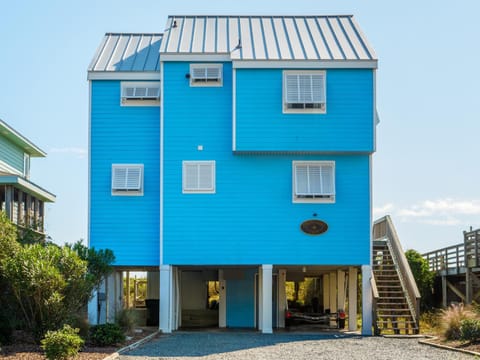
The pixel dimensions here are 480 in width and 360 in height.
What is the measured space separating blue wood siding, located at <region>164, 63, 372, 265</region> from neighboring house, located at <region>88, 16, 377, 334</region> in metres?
0.03

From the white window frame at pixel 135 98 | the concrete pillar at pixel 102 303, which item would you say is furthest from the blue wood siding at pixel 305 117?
the concrete pillar at pixel 102 303

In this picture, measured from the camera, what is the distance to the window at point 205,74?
77.0 feet

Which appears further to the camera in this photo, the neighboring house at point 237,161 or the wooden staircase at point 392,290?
the neighboring house at point 237,161

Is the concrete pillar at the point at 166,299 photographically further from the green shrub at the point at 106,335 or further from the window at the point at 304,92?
the window at the point at 304,92

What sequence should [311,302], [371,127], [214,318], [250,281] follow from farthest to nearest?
[311,302] → [214,318] → [250,281] → [371,127]

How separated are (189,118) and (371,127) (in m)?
5.46

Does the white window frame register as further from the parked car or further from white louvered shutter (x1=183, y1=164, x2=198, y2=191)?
the parked car

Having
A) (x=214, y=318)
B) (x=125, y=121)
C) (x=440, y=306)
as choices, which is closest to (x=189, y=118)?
(x=125, y=121)

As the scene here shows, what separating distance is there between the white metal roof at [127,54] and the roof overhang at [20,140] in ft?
16.9

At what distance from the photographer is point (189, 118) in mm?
23406

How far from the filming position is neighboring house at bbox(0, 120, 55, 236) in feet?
82.3

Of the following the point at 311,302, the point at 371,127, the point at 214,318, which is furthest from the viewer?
the point at 311,302

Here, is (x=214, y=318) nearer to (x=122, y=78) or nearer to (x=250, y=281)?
(x=250, y=281)

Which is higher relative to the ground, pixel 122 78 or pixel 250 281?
pixel 122 78
